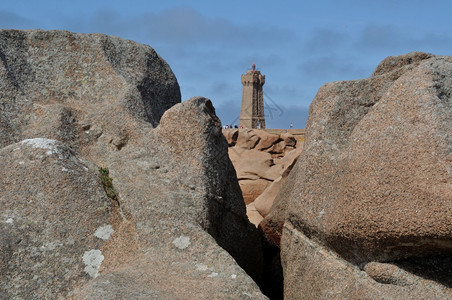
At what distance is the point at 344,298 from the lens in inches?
204

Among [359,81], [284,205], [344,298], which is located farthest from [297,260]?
[359,81]

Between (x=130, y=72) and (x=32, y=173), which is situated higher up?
(x=130, y=72)

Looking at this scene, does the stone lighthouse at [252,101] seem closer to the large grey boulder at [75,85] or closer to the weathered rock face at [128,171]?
the large grey boulder at [75,85]

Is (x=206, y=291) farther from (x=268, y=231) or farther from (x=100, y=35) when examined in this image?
(x=100, y=35)

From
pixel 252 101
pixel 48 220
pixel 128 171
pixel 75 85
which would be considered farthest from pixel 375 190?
pixel 252 101

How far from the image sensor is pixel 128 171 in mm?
6309

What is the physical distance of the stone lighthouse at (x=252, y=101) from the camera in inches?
2815

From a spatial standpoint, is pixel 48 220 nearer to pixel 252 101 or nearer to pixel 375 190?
pixel 375 190

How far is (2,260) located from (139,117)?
263cm

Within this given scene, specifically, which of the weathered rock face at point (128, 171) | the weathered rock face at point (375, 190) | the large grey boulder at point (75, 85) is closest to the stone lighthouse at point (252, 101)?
the large grey boulder at point (75, 85)

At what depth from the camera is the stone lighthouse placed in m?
71.5

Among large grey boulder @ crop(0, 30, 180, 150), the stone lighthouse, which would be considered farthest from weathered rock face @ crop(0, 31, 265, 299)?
the stone lighthouse

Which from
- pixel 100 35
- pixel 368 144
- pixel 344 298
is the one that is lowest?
pixel 344 298

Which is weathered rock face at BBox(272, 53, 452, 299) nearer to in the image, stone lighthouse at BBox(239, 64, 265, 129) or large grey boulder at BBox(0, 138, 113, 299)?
large grey boulder at BBox(0, 138, 113, 299)
